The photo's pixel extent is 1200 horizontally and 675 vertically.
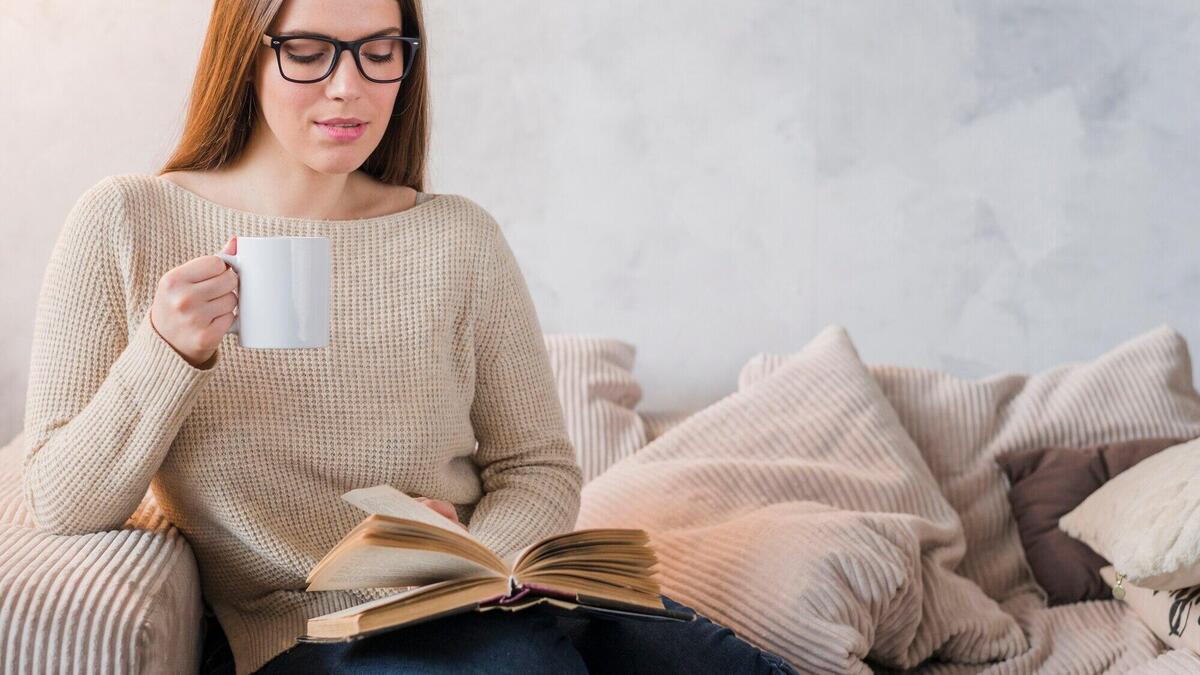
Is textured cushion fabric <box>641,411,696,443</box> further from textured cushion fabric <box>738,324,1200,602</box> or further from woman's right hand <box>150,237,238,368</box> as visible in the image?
woman's right hand <box>150,237,238,368</box>

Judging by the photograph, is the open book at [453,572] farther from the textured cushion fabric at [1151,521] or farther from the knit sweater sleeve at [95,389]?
the textured cushion fabric at [1151,521]

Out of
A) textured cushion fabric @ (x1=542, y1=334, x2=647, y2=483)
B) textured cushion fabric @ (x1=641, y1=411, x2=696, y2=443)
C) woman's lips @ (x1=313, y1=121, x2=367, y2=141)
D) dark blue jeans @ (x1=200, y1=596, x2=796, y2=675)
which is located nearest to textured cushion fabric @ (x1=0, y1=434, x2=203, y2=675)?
dark blue jeans @ (x1=200, y1=596, x2=796, y2=675)

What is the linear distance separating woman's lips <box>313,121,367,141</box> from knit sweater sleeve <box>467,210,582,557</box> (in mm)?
217

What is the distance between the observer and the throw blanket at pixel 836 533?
1.52 metres

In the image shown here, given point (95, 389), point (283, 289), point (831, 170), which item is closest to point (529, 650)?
point (283, 289)

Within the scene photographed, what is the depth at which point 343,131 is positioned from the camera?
4.27ft

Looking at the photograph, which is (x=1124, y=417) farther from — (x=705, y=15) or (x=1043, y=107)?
(x=705, y=15)

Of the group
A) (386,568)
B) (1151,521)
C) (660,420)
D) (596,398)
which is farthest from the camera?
(660,420)

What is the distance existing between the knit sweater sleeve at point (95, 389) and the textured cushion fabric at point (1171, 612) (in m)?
1.21

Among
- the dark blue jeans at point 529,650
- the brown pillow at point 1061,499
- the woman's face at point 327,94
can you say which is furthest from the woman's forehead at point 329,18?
the brown pillow at point 1061,499

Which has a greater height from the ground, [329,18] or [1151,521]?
[329,18]

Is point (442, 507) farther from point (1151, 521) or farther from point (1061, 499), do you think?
point (1061, 499)

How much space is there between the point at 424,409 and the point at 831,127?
1.20m

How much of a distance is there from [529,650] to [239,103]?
0.65m
